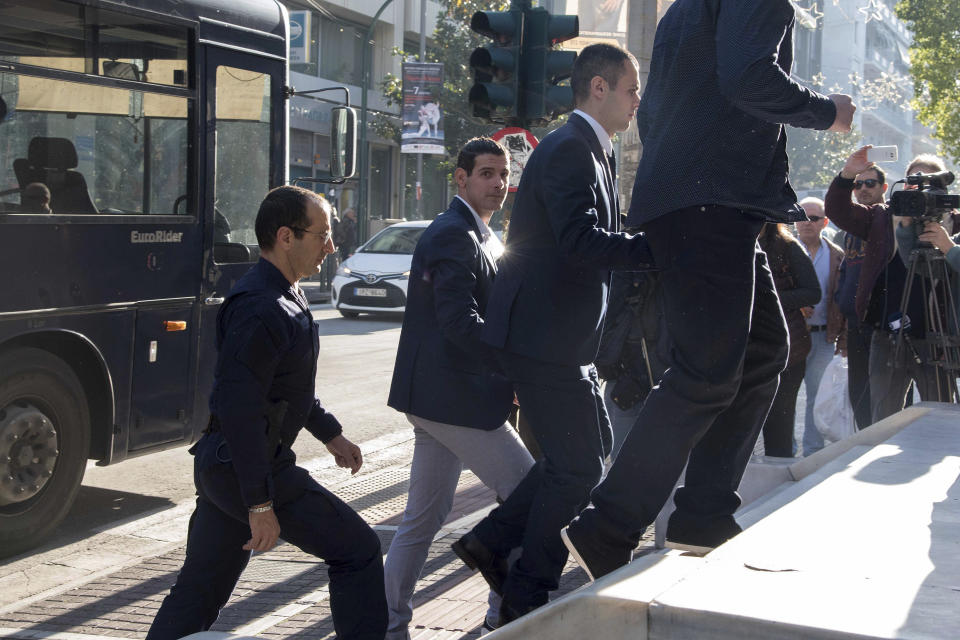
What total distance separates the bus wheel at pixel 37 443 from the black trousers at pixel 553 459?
10.7 feet

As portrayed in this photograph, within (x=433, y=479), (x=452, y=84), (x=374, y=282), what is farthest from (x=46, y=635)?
(x=452, y=84)

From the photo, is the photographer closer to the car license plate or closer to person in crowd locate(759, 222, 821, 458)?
person in crowd locate(759, 222, 821, 458)

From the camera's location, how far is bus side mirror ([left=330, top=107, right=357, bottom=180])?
8414 mm

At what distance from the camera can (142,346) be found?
684cm

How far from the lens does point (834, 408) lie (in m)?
8.22

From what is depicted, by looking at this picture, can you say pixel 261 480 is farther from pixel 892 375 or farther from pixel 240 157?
pixel 240 157

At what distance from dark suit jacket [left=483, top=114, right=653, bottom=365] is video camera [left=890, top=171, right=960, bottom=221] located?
272 cm

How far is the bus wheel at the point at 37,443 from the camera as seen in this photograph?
606cm

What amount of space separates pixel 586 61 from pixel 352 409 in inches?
284

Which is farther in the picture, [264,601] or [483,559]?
[264,601]

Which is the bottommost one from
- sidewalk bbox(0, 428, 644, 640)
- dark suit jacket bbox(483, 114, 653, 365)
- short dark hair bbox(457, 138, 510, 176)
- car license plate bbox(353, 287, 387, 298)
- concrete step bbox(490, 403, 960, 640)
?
sidewalk bbox(0, 428, 644, 640)

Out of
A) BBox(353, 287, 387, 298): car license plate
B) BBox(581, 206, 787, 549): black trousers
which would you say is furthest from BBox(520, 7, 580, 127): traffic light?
BBox(353, 287, 387, 298): car license plate

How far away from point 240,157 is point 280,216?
435 centimetres

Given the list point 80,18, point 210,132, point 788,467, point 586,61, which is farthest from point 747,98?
point 210,132
